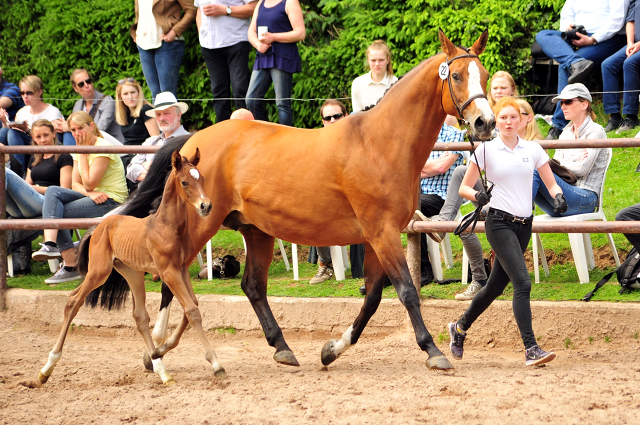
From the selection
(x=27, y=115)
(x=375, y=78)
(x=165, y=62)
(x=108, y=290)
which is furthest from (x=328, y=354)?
(x=27, y=115)

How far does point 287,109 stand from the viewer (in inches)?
340

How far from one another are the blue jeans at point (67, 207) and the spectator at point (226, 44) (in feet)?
7.99

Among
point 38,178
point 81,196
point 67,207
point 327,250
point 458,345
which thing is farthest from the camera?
point 38,178

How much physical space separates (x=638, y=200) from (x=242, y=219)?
4346 mm

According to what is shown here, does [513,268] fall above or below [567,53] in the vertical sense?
below

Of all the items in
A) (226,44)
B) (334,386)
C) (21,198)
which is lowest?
(334,386)

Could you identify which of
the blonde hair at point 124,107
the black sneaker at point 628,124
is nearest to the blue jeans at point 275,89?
the blonde hair at point 124,107

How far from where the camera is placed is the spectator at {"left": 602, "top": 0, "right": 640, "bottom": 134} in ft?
26.5

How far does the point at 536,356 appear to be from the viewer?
4.79 metres

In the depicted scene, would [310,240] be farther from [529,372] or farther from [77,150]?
[77,150]

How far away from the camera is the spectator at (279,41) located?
8.45 m

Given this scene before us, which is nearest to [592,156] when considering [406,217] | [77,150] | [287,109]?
[406,217]

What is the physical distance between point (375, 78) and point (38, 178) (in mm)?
3876

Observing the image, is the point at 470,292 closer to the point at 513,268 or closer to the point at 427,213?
the point at 427,213
